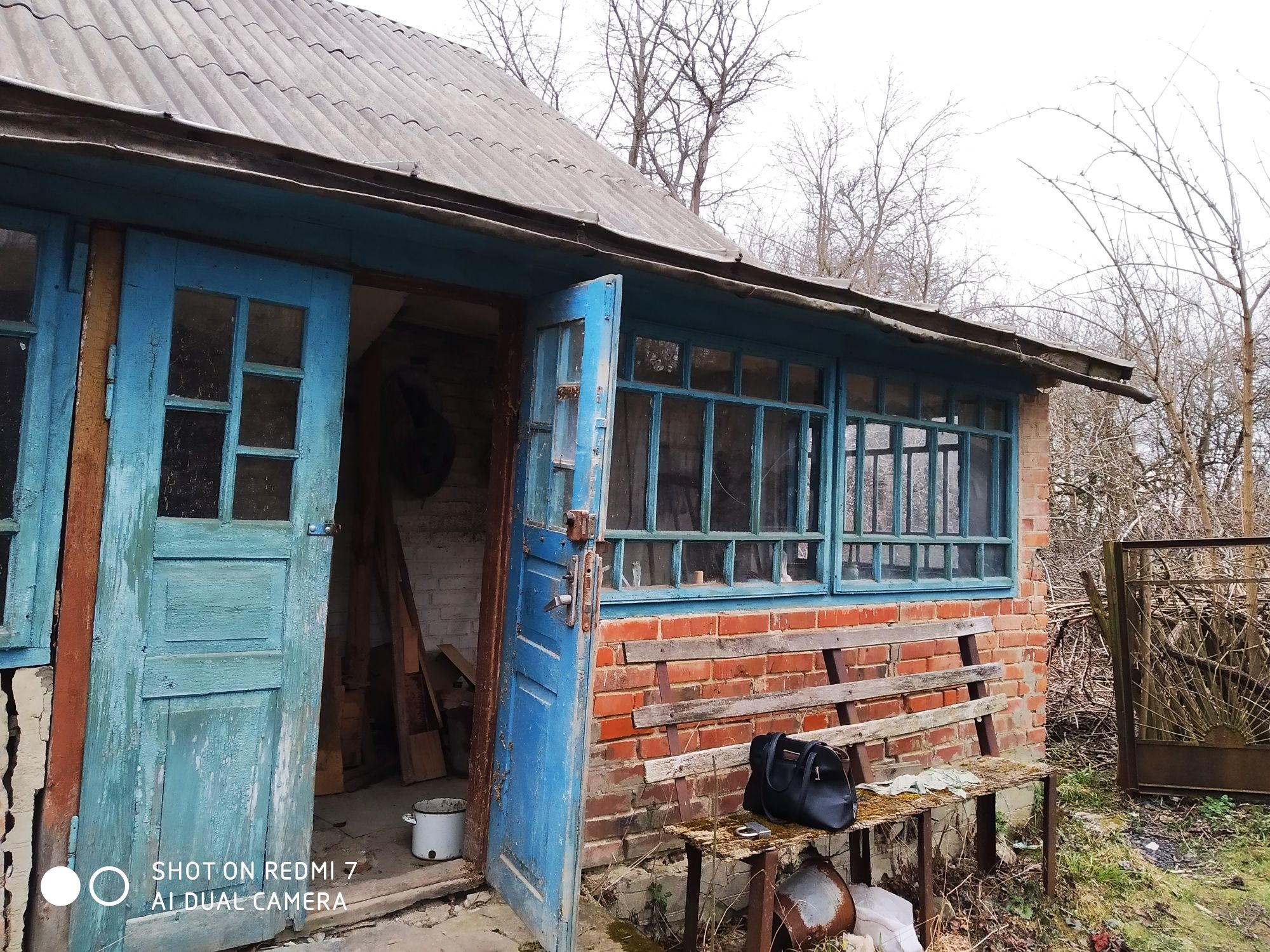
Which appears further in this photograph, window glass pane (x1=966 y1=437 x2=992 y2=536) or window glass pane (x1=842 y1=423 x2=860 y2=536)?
window glass pane (x1=966 y1=437 x2=992 y2=536)

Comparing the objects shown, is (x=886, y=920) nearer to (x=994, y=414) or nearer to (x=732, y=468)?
(x=732, y=468)

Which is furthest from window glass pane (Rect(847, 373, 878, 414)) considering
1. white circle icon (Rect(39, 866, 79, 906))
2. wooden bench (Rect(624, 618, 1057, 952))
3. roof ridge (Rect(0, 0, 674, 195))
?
white circle icon (Rect(39, 866, 79, 906))

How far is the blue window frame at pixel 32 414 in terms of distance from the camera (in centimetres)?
259

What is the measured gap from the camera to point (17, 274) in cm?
263

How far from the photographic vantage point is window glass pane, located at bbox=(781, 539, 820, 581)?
4.50m

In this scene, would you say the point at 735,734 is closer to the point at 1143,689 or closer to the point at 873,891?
the point at 873,891

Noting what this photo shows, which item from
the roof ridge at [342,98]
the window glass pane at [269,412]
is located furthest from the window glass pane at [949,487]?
the window glass pane at [269,412]

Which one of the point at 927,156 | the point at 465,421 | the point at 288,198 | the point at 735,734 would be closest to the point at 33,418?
the point at 288,198

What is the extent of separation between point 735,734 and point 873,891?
910mm

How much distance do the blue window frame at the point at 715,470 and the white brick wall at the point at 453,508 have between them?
231 centimetres

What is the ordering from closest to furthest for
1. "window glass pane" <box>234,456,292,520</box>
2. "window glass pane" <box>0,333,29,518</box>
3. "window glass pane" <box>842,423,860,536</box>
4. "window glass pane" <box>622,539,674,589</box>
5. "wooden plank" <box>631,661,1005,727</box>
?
"window glass pane" <box>0,333,29,518</box>, "window glass pane" <box>234,456,292,520</box>, "wooden plank" <box>631,661,1005,727</box>, "window glass pane" <box>622,539,674,589</box>, "window glass pane" <box>842,423,860,536</box>

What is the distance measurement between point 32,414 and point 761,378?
3.06 metres

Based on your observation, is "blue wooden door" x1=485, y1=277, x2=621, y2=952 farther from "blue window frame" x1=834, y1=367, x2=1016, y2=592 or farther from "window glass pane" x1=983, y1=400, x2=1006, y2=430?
"window glass pane" x1=983, y1=400, x2=1006, y2=430

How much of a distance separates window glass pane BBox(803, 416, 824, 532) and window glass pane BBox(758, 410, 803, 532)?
3.1 inches
